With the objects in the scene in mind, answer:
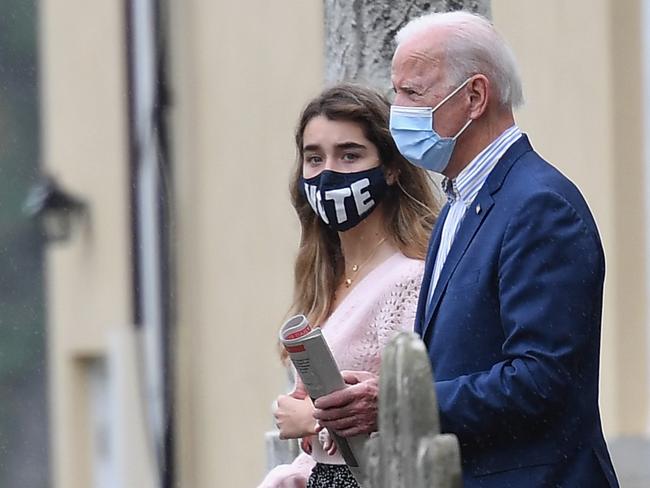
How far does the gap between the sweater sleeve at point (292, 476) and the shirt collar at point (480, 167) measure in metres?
0.81

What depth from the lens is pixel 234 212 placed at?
1095 centimetres

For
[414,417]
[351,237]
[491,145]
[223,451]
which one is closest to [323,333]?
[351,237]

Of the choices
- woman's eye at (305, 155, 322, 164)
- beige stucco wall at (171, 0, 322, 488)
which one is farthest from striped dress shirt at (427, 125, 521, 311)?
beige stucco wall at (171, 0, 322, 488)

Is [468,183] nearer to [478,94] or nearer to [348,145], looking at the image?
[478,94]

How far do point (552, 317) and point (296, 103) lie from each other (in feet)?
20.0

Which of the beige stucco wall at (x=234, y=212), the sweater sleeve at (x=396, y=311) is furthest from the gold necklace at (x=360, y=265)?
the beige stucco wall at (x=234, y=212)

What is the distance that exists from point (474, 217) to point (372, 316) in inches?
20.5

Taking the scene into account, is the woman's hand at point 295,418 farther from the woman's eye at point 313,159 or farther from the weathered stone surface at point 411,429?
the weathered stone surface at point 411,429

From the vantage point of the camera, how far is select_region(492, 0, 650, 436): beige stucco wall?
8.84 m

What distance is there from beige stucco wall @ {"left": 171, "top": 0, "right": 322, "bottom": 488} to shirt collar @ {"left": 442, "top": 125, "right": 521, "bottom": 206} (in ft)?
18.0

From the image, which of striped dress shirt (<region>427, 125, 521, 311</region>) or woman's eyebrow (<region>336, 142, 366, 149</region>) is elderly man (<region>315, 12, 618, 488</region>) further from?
woman's eyebrow (<region>336, 142, 366, 149</region>)

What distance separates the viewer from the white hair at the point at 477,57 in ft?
14.9

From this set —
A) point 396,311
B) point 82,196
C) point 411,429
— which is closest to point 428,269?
point 396,311

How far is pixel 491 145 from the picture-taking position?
4535 millimetres
